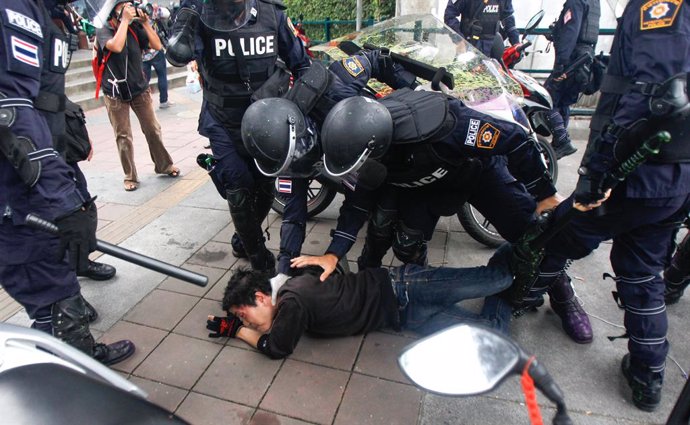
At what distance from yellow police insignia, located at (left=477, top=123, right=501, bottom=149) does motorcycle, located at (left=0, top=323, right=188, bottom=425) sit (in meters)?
1.69

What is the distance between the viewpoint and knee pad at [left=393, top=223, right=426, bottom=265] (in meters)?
2.60

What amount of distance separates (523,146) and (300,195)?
119 cm

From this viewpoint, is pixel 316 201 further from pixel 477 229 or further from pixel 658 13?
pixel 658 13

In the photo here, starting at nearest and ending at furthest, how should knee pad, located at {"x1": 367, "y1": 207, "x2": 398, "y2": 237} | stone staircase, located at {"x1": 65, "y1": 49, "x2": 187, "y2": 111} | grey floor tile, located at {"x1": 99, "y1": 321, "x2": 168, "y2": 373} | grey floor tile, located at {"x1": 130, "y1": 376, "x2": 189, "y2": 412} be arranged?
grey floor tile, located at {"x1": 130, "y1": 376, "x2": 189, "y2": 412}, grey floor tile, located at {"x1": 99, "y1": 321, "x2": 168, "y2": 373}, knee pad, located at {"x1": 367, "y1": 207, "x2": 398, "y2": 237}, stone staircase, located at {"x1": 65, "y1": 49, "x2": 187, "y2": 111}

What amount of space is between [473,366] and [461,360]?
0.03 m

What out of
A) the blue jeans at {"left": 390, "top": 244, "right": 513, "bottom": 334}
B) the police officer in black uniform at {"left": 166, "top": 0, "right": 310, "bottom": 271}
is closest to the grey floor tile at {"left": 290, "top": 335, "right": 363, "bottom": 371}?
the blue jeans at {"left": 390, "top": 244, "right": 513, "bottom": 334}

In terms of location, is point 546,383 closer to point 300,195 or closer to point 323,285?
point 323,285

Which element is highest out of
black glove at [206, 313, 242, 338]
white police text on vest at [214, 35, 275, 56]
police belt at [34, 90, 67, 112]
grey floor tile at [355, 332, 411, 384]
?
white police text on vest at [214, 35, 275, 56]

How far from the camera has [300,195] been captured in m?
2.44

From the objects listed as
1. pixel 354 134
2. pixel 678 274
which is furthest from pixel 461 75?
pixel 678 274

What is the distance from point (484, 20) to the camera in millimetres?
5797

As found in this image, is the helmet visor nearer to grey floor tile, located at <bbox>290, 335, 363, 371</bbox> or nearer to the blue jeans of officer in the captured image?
grey floor tile, located at <bbox>290, 335, 363, 371</bbox>

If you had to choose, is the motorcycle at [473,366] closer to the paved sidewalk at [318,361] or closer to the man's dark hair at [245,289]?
the paved sidewalk at [318,361]

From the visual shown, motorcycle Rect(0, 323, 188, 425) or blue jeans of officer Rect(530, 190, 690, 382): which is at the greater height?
motorcycle Rect(0, 323, 188, 425)
